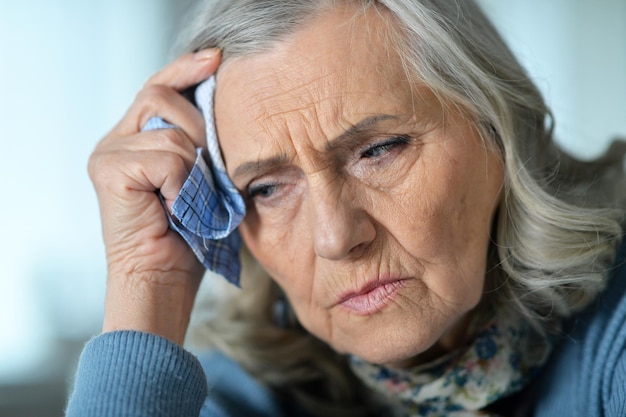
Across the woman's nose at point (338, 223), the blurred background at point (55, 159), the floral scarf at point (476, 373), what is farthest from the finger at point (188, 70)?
the blurred background at point (55, 159)

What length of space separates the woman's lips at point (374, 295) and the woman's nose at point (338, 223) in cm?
9

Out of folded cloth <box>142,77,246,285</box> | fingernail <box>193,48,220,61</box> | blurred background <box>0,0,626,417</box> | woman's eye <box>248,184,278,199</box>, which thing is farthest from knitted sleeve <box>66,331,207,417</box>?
blurred background <box>0,0,626,417</box>

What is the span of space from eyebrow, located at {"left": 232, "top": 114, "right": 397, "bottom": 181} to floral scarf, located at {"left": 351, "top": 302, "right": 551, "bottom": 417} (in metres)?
0.58

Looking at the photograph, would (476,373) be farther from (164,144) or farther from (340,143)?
(164,144)

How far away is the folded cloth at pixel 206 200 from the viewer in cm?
151

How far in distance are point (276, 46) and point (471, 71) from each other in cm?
40

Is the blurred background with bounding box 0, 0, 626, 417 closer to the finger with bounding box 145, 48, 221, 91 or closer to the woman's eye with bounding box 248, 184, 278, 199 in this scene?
the finger with bounding box 145, 48, 221, 91

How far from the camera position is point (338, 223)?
4.42 feet

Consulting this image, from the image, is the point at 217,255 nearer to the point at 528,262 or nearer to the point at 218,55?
the point at 218,55

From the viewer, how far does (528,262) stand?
155 cm

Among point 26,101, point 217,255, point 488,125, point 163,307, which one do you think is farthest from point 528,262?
point 26,101

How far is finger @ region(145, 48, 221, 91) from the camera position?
5.13 feet

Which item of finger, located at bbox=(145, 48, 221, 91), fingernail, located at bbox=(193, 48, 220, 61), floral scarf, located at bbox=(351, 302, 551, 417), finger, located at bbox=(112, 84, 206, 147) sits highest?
fingernail, located at bbox=(193, 48, 220, 61)

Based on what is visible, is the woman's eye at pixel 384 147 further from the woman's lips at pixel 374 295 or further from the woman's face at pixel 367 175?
the woman's lips at pixel 374 295
